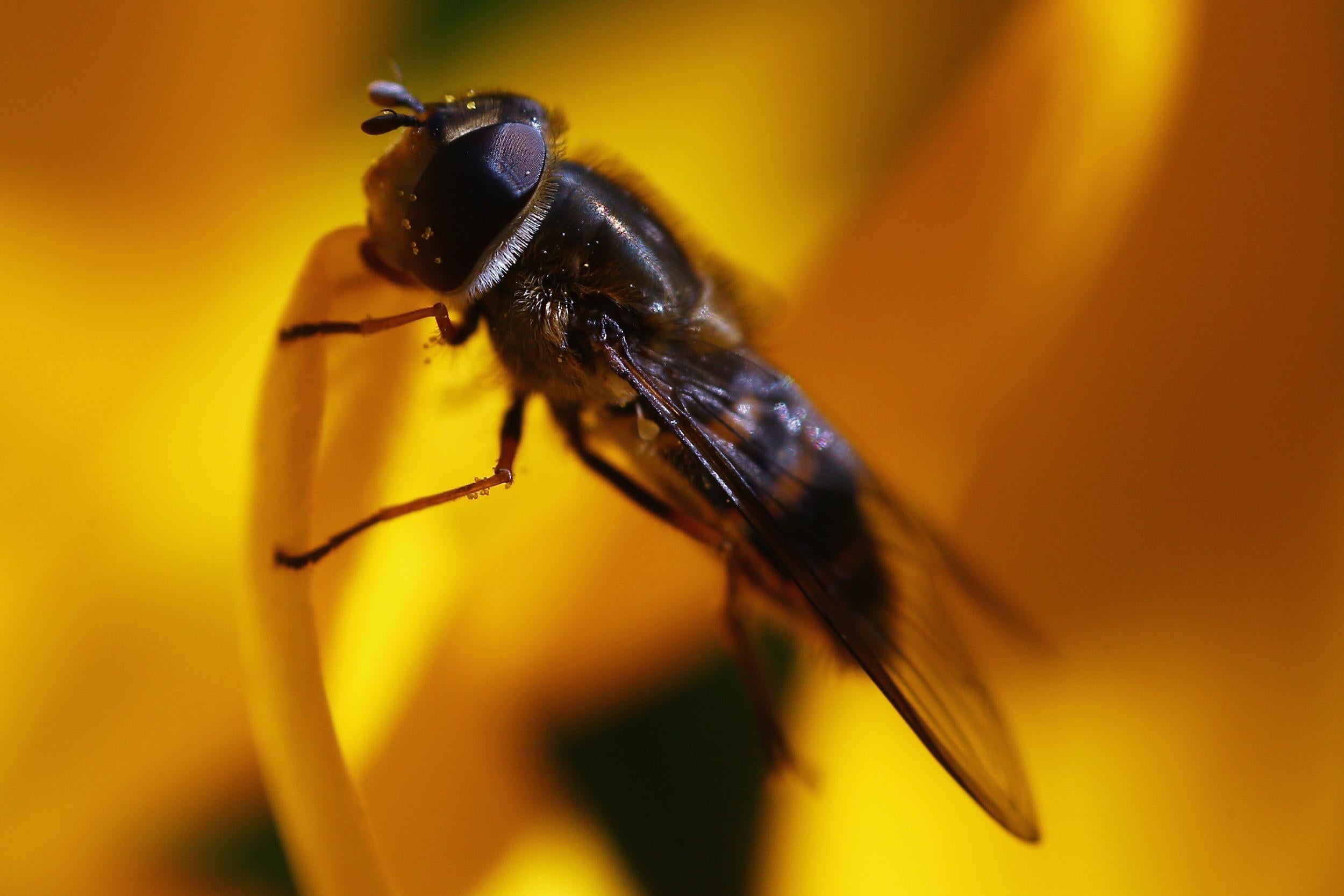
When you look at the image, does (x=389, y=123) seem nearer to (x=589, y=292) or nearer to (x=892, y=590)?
(x=589, y=292)

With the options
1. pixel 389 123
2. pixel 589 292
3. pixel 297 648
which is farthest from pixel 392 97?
pixel 297 648

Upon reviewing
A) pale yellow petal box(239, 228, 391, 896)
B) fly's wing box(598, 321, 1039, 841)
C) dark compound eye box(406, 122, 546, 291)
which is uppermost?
dark compound eye box(406, 122, 546, 291)

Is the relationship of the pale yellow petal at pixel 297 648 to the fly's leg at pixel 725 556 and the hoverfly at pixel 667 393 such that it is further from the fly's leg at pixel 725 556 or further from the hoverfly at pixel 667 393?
the fly's leg at pixel 725 556

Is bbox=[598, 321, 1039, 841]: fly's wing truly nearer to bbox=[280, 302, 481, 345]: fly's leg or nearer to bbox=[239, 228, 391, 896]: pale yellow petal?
bbox=[280, 302, 481, 345]: fly's leg

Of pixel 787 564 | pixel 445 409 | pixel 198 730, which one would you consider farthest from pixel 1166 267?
pixel 198 730

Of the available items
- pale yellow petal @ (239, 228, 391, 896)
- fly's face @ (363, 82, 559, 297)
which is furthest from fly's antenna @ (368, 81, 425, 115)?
pale yellow petal @ (239, 228, 391, 896)

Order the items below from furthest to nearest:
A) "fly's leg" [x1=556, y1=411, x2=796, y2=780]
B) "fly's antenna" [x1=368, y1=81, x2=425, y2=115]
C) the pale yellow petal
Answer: "fly's leg" [x1=556, y1=411, x2=796, y2=780], "fly's antenna" [x1=368, y1=81, x2=425, y2=115], the pale yellow petal

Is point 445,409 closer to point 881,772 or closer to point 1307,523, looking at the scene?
point 881,772
